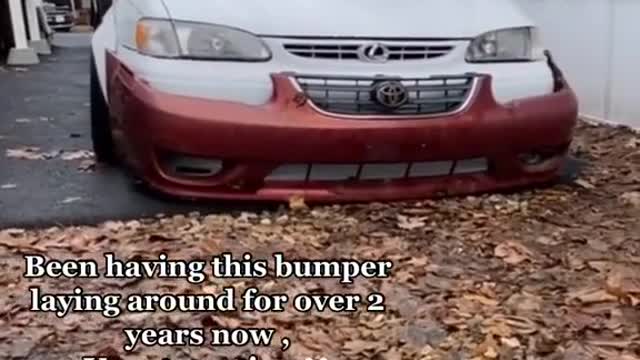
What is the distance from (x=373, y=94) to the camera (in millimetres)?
3312

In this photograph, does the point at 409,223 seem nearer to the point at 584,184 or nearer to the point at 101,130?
the point at 584,184

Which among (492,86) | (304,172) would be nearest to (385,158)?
(304,172)

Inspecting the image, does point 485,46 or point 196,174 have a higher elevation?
point 485,46

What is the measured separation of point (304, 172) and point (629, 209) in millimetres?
1298

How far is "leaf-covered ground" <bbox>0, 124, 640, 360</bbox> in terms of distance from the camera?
231 cm

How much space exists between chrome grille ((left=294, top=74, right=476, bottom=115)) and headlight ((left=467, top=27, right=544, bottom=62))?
0.69ft

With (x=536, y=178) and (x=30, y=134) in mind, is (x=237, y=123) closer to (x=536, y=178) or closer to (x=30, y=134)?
(x=536, y=178)

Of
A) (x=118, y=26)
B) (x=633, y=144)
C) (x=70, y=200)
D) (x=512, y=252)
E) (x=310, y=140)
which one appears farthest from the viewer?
(x=633, y=144)

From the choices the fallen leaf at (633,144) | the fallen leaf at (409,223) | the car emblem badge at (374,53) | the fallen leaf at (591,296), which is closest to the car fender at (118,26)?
the car emblem badge at (374,53)

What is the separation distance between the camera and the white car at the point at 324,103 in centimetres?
323

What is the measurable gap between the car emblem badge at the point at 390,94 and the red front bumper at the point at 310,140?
3.1 inches

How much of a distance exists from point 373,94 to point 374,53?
0.66ft

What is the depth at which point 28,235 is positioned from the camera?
313 cm

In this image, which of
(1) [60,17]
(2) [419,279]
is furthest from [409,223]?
(1) [60,17]
